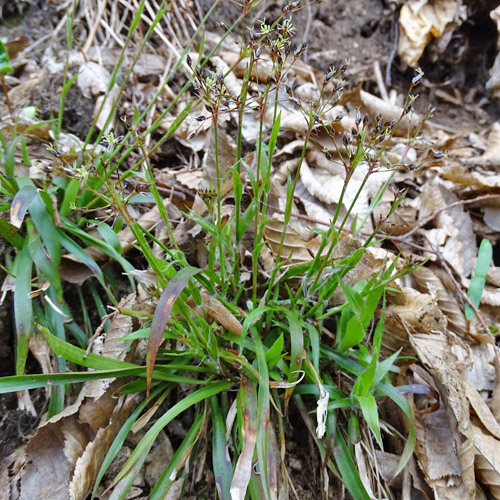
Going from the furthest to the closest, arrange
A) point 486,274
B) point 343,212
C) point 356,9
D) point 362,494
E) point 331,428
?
point 356,9 < point 343,212 < point 486,274 < point 331,428 < point 362,494

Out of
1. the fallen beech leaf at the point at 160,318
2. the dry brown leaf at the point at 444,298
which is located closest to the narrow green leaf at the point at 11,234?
the fallen beech leaf at the point at 160,318

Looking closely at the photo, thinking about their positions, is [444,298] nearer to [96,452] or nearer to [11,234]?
[96,452]

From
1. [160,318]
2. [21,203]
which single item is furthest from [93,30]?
[160,318]

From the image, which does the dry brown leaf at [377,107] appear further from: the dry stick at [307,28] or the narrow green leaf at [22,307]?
the narrow green leaf at [22,307]

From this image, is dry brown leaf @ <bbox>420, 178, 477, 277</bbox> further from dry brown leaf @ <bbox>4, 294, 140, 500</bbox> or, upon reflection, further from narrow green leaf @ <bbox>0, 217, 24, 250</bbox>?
narrow green leaf @ <bbox>0, 217, 24, 250</bbox>

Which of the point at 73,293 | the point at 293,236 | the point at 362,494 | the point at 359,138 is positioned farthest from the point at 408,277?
the point at 73,293

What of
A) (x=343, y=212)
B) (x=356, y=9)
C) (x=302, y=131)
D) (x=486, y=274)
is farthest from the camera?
(x=356, y=9)

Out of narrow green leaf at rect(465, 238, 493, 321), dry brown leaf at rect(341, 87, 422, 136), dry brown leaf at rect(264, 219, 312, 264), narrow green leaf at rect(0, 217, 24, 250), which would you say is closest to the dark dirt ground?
dry brown leaf at rect(341, 87, 422, 136)

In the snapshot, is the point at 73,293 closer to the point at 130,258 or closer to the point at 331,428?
the point at 130,258

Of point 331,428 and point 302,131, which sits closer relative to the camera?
point 331,428
